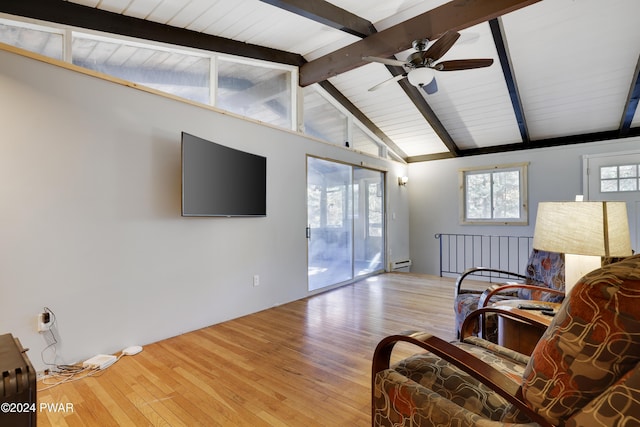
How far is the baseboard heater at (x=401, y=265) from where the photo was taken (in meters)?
6.36

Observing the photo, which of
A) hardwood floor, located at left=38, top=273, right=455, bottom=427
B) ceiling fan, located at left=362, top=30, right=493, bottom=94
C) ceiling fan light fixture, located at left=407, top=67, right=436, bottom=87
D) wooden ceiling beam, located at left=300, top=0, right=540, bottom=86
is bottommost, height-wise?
hardwood floor, located at left=38, top=273, right=455, bottom=427

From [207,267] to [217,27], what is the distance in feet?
8.23

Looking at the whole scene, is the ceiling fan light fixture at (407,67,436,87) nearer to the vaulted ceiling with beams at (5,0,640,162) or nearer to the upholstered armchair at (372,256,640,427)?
the vaulted ceiling with beams at (5,0,640,162)

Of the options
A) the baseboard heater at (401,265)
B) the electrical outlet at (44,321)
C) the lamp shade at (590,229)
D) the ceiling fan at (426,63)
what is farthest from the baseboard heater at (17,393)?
the baseboard heater at (401,265)

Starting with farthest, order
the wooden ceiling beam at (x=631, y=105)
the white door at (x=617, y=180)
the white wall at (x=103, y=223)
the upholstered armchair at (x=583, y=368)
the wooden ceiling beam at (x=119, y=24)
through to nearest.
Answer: the white door at (x=617, y=180) < the wooden ceiling beam at (x=631, y=105) < the wooden ceiling beam at (x=119, y=24) < the white wall at (x=103, y=223) < the upholstered armchair at (x=583, y=368)

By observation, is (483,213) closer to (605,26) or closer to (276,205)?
(605,26)

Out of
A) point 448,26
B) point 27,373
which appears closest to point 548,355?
point 27,373

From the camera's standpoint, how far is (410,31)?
3.32 meters

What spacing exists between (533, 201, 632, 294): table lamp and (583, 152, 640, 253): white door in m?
4.45

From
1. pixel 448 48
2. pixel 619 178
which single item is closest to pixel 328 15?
pixel 448 48

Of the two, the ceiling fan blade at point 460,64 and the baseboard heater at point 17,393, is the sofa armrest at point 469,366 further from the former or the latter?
the ceiling fan blade at point 460,64

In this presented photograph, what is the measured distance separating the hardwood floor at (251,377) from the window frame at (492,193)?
3.08 m

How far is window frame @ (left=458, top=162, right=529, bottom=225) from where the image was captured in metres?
5.59

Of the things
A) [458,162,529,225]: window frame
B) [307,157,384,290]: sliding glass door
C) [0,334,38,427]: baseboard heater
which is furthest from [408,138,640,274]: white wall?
[0,334,38,427]: baseboard heater
